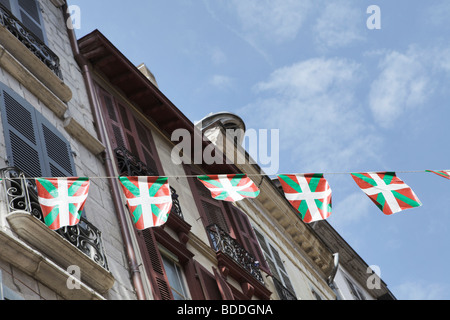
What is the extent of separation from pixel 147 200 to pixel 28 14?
17.6 ft

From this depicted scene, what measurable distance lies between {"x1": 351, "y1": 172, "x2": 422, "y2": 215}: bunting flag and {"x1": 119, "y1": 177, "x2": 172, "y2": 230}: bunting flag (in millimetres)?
3243

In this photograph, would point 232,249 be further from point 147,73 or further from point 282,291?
point 147,73

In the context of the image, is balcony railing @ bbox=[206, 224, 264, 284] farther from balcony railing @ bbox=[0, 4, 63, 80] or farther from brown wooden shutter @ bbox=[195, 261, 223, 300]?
balcony railing @ bbox=[0, 4, 63, 80]

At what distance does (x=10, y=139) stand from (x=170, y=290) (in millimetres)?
3025

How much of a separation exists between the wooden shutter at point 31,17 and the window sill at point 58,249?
5432 mm

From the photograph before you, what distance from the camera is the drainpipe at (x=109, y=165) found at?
10266 mm

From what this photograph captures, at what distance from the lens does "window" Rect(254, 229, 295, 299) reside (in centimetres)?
1769

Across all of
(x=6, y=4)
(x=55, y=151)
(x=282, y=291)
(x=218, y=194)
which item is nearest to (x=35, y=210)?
(x=55, y=151)

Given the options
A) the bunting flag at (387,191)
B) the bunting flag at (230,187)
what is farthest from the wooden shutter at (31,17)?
the bunting flag at (387,191)

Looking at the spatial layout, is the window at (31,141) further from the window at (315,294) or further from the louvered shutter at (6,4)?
the window at (315,294)

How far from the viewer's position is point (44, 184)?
9.02 m

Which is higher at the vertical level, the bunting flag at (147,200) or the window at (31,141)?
the window at (31,141)

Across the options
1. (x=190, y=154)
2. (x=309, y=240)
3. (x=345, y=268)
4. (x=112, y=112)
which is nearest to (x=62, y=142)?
(x=112, y=112)
